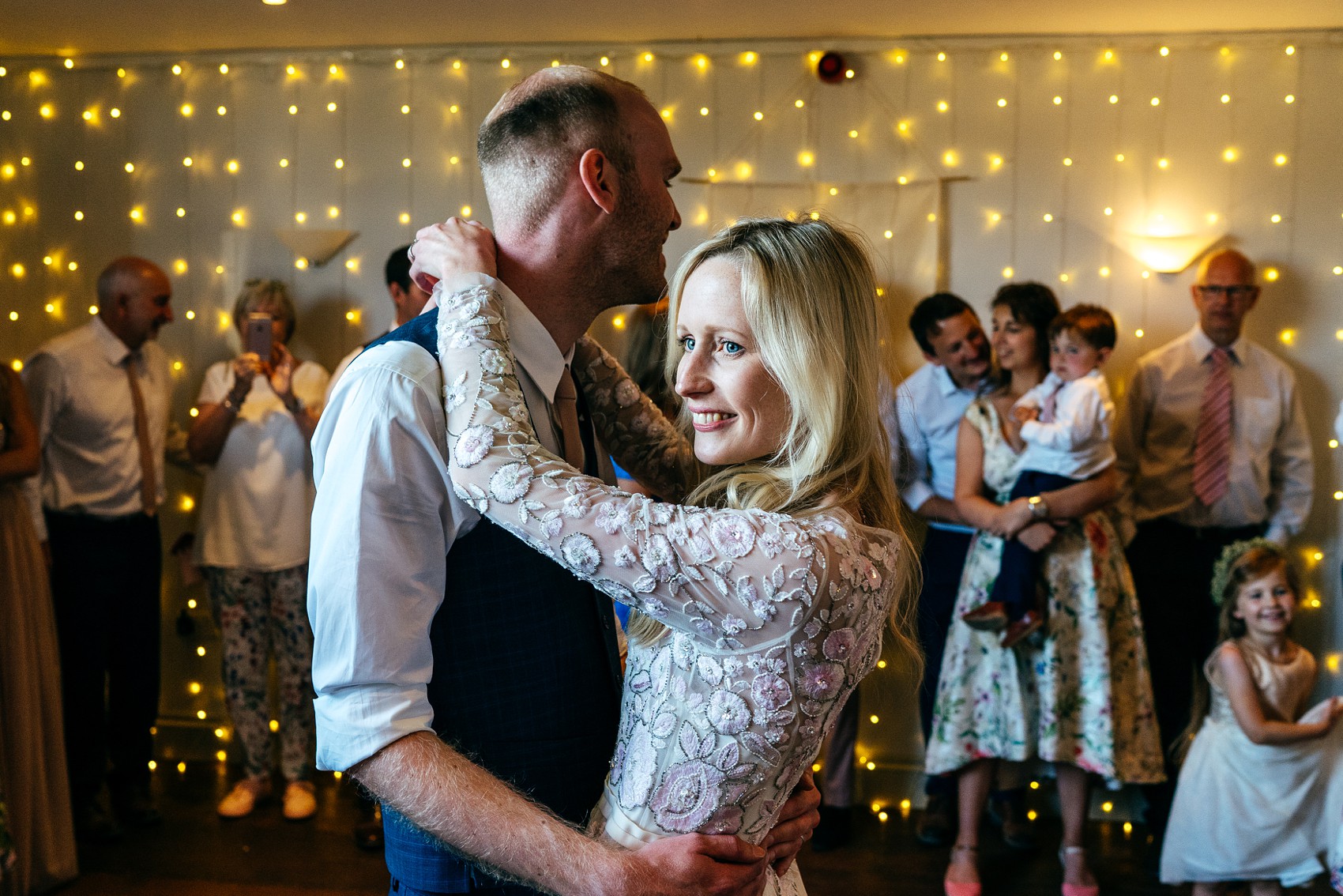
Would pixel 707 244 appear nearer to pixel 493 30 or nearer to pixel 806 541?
pixel 806 541

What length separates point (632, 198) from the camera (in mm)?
1486

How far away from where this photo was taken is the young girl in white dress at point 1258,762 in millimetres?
3107

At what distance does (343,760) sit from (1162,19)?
379 cm

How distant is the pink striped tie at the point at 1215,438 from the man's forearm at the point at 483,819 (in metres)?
3.25

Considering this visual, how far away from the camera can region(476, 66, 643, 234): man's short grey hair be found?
1438 mm

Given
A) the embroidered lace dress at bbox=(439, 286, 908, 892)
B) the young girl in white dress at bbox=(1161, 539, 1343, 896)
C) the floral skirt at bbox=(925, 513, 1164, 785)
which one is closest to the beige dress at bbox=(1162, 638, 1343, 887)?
the young girl in white dress at bbox=(1161, 539, 1343, 896)

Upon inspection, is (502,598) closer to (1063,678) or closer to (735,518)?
(735,518)

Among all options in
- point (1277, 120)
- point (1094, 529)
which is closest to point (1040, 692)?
point (1094, 529)

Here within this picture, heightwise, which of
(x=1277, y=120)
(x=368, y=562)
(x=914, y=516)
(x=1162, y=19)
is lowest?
(x=914, y=516)

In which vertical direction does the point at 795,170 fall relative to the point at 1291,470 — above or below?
above

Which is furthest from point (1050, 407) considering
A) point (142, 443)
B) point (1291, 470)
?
point (142, 443)

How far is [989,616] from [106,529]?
296 cm

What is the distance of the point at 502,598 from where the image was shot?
1.33 m

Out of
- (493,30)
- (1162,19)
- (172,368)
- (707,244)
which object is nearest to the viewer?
(707,244)
